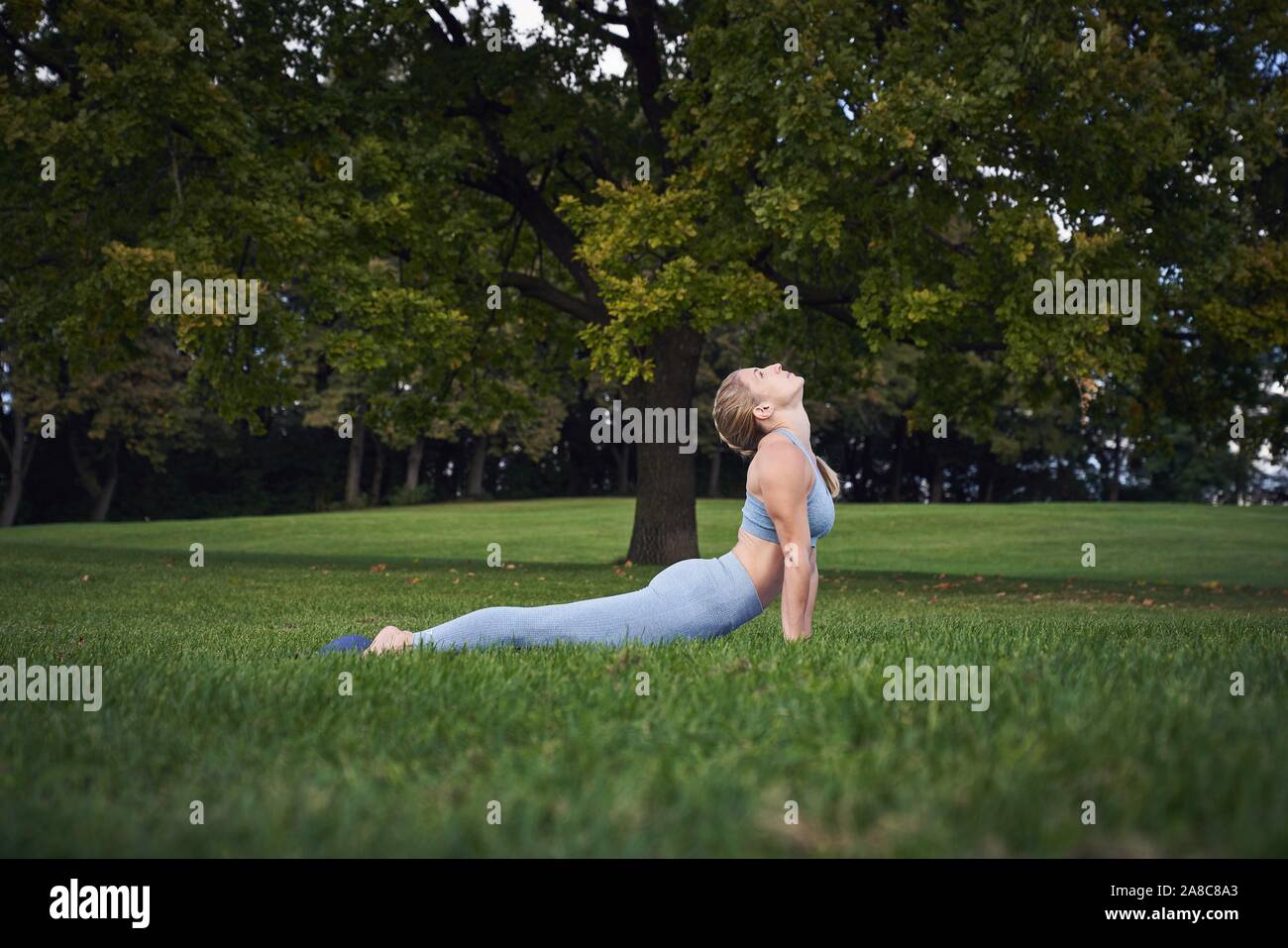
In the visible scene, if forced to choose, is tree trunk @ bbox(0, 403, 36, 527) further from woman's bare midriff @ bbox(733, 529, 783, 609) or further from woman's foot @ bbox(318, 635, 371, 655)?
woman's bare midriff @ bbox(733, 529, 783, 609)

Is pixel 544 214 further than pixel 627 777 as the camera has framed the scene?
Yes

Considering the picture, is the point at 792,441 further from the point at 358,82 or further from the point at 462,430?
the point at 462,430

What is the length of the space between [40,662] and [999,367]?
58.5ft

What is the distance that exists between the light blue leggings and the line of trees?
31.0ft

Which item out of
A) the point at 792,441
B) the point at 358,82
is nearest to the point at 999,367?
the point at 358,82

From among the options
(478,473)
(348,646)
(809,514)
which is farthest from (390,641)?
(478,473)

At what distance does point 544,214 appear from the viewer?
68.1ft

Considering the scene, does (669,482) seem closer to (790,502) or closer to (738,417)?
(738,417)

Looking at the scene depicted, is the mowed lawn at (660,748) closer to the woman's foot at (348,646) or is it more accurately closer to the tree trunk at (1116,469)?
the woman's foot at (348,646)

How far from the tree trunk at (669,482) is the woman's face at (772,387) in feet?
43.6

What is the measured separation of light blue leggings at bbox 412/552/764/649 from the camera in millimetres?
6242
